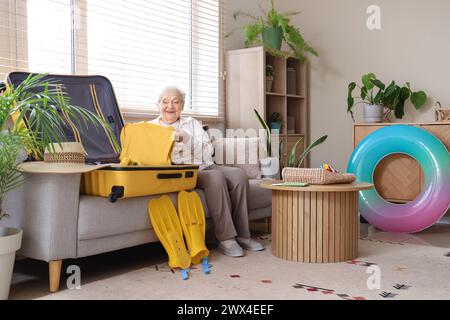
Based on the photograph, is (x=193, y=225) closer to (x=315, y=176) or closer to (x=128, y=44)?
(x=315, y=176)

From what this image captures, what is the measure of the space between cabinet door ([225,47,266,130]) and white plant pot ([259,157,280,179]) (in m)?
0.74

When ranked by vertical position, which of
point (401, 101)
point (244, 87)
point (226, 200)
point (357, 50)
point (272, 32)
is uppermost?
point (272, 32)

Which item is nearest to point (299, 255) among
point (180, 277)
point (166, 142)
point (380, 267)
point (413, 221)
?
point (380, 267)

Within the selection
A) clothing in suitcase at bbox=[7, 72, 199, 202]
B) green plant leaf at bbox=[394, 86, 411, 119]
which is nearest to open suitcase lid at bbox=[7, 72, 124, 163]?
clothing in suitcase at bbox=[7, 72, 199, 202]

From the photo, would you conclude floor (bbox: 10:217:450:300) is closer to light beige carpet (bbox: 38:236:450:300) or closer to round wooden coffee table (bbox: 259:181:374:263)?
light beige carpet (bbox: 38:236:450:300)

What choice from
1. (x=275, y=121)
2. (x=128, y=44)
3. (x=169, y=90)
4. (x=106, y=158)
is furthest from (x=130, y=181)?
(x=275, y=121)

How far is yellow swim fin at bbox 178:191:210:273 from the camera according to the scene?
2.40 m

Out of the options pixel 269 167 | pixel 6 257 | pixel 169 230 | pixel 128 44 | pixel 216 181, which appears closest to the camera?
pixel 6 257

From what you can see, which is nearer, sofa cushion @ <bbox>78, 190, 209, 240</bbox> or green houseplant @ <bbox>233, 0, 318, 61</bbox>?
sofa cushion @ <bbox>78, 190, 209, 240</bbox>

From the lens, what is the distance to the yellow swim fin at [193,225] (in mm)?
2404

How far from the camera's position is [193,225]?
245 cm

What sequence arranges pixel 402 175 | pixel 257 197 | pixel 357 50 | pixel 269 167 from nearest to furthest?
1. pixel 257 197
2. pixel 269 167
3. pixel 402 175
4. pixel 357 50

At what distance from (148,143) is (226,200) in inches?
20.7
